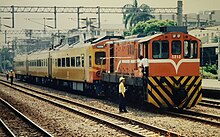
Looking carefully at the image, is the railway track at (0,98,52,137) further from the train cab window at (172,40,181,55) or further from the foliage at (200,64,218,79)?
the foliage at (200,64,218,79)

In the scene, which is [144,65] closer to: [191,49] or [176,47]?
[176,47]

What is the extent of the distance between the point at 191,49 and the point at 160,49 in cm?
142

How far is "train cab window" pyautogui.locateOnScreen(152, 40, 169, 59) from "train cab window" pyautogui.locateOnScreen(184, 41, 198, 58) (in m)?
0.87

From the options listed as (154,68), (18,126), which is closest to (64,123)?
(18,126)

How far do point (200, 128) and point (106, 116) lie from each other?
482 cm

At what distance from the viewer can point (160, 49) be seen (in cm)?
1816

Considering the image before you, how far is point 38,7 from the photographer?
144 feet

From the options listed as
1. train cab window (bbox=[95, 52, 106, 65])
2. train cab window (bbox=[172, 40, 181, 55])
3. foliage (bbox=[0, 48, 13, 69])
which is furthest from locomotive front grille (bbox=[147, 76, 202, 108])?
foliage (bbox=[0, 48, 13, 69])

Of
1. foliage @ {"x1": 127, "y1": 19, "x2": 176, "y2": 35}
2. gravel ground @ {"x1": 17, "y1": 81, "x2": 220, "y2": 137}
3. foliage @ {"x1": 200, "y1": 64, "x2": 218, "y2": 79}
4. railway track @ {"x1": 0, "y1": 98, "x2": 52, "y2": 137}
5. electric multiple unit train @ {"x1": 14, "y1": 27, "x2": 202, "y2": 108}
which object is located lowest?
railway track @ {"x1": 0, "y1": 98, "x2": 52, "y2": 137}

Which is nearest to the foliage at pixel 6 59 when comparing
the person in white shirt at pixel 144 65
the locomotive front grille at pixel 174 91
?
the person in white shirt at pixel 144 65

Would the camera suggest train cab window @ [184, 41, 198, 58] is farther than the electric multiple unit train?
Yes

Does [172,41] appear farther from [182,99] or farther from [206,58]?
[206,58]

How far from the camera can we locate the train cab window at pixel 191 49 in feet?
60.7

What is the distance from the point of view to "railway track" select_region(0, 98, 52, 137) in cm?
1405
